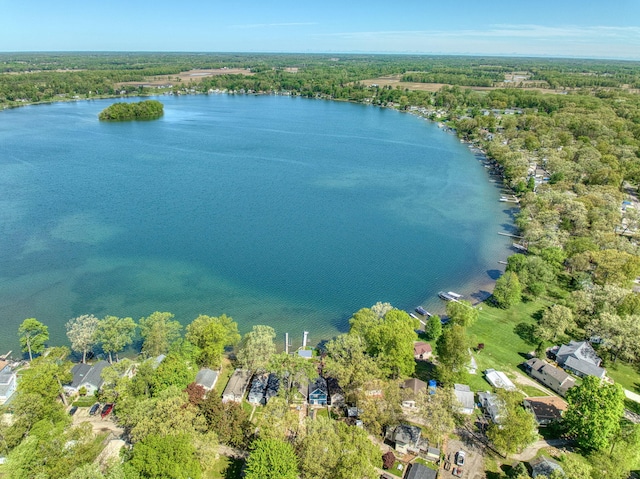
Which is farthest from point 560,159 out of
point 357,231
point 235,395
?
point 235,395

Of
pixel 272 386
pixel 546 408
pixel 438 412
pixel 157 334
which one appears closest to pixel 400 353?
pixel 438 412

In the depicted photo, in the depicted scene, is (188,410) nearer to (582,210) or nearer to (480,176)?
(582,210)

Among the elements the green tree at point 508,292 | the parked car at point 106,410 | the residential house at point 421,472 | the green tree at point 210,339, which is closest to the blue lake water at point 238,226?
the green tree at point 508,292

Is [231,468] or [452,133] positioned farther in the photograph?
[452,133]

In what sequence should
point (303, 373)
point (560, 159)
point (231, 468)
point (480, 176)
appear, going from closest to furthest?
point (231, 468), point (303, 373), point (560, 159), point (480, 176)

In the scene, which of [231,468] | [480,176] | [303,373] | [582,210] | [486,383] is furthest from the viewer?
[480,176]

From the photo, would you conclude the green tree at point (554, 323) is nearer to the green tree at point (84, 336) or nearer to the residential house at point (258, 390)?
the residential house at point (258, 390)

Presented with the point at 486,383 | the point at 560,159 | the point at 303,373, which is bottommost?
the point at 486,383
